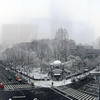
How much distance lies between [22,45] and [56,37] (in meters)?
11.5

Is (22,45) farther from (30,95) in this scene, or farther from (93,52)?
(30,95)

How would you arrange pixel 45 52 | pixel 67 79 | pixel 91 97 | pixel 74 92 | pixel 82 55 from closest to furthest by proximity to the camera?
pixel 91 97
pixel 74 92
pixel 67 79
pixel 82 55
pixel 45 52

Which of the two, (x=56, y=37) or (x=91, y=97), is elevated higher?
(x=56, y=37)

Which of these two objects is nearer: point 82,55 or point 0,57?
point 82,55

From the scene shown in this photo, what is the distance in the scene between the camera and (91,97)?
12.3 meters

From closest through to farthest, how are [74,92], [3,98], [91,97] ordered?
1. [3,98]
2. [91,97]
3. [74,92]

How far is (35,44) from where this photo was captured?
155 feet

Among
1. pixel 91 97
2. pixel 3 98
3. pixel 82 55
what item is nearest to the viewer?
pixel 3 98

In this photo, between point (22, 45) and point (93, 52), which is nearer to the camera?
point (93, 52)

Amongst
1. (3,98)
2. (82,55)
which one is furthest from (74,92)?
(82,55)

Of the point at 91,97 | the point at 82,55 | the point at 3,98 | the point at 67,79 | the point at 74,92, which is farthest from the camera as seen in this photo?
the point at 82,55

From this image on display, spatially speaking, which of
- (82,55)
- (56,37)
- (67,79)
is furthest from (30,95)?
(56,37)

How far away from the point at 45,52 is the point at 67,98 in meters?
30.6

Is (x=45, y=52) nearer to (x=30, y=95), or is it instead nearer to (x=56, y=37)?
(x=56, y=37)
